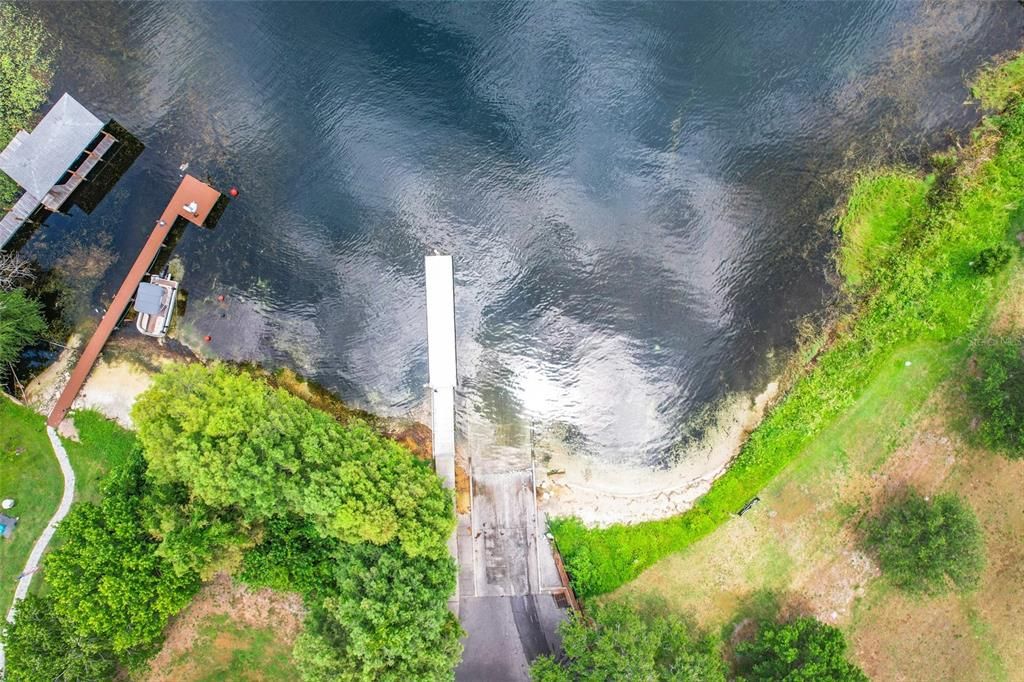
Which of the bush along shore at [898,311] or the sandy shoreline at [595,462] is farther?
the sandy shoreline at [595,462]

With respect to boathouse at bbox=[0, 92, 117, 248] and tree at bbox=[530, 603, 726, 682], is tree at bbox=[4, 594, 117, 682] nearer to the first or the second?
tree at bbox=[530, 603, 726, 682]

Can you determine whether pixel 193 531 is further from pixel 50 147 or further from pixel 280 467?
pixel 50 147

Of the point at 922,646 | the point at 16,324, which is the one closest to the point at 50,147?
the point at 16,324

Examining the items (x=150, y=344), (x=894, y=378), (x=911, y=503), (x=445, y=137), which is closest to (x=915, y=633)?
(x=911, y=503)

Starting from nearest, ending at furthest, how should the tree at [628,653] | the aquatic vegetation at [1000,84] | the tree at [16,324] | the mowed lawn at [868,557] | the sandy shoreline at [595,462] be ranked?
the tree at [628,653] → the tree at [16,324] → the mowed lawn at [868,557] → the sandy shoreline at [595,462] → the aquatic vegetation at [1000,84]

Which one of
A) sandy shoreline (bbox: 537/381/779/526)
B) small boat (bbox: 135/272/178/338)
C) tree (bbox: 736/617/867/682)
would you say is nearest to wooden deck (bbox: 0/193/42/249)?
small boat (bbox: 135/272/178/338)

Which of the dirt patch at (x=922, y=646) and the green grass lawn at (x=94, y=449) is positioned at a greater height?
the green grass lawn at (x=94, y=449)

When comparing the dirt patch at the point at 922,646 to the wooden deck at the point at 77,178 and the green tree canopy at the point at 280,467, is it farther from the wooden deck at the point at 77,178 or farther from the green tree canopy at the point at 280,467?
the wooden deck at the point at 77,178

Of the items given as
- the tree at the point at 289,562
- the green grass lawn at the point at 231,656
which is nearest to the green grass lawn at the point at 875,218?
the tree at the point at 289,562
